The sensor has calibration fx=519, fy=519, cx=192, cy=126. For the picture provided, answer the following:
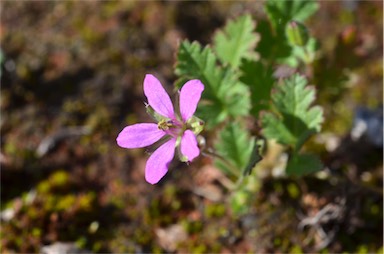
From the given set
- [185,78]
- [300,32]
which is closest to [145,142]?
[185,78]

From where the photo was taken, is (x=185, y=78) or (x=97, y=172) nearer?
(x=185, y=78)

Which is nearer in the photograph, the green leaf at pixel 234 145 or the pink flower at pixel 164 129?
the pink flower at pixel 164 129

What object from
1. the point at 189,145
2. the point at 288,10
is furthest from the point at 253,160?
the point at 288,10

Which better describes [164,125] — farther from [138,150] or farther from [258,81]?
[138,150]

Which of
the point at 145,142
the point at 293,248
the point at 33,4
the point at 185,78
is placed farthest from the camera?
the point at 33,4

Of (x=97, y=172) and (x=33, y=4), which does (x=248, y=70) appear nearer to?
(x=97, y=172)

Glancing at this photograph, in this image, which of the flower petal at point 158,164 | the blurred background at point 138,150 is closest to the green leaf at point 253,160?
the flower petal at point 158,164

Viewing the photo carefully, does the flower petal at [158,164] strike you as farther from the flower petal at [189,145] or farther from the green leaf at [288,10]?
the green leaf at [288,10]
